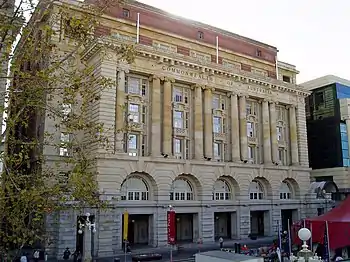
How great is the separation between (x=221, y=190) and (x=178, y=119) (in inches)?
409

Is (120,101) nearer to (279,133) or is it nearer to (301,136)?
(279,133)

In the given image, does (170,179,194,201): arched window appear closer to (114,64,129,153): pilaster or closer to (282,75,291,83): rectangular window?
(114,64,129,153): pilaster

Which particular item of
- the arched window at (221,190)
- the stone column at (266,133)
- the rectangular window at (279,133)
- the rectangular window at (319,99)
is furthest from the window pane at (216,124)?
the rectangular window at (319,99)

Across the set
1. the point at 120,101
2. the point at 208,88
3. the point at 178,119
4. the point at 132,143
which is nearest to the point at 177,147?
the point at 178,119

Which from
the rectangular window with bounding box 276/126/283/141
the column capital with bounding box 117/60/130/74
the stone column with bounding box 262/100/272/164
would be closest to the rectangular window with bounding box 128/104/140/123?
the column capital with bounding box 117/60/130/74

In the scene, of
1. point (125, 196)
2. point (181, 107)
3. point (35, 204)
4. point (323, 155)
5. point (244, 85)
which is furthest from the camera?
point (323, 155)

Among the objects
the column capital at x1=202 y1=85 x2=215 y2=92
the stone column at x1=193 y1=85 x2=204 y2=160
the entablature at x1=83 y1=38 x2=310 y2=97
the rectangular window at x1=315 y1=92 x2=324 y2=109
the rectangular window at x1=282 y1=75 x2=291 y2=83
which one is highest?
the rectangular window at x1=282 y1=75 x2=291 y2=83

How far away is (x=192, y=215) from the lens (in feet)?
146

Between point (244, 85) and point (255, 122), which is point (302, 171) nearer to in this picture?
point (255, 122)

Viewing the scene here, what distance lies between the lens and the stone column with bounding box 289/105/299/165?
170 feet

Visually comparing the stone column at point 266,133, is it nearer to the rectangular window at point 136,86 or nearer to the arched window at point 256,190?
the arched window at point 256,190

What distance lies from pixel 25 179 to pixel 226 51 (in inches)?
1804

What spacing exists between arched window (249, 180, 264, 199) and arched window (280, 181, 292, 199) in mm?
3639


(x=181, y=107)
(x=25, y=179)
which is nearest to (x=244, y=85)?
(x=181, y=107)
